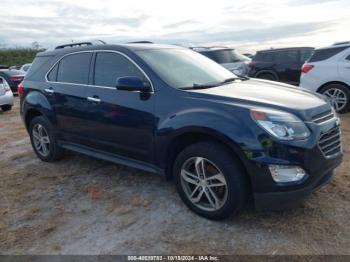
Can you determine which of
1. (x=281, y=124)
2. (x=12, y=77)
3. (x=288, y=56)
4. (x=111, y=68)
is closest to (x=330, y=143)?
(x=281, y=124)

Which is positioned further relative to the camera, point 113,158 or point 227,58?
point 227,58

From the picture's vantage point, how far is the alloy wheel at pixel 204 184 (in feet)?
11.3

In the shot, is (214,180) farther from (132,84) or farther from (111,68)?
(111,68)

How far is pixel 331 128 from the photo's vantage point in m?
3.48

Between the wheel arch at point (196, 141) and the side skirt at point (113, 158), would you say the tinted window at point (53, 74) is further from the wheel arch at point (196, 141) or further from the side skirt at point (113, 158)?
the wheel arch at point (196, 141)

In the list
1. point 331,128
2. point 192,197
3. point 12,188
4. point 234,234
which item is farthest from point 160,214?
point 12,188

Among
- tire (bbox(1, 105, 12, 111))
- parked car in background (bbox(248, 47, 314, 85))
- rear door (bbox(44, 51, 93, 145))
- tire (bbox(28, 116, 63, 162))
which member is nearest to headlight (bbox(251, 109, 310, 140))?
rear door (bbox(44, 51, 93, 145))

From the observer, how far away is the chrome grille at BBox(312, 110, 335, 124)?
3.34 metres

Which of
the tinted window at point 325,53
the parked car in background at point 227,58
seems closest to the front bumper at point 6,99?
the parked car in background at point 227,58

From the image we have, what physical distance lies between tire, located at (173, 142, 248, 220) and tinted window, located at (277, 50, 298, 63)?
9.43m

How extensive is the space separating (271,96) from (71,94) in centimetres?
261

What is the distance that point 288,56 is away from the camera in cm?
1201

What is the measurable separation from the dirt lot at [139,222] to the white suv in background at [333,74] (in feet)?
12.5

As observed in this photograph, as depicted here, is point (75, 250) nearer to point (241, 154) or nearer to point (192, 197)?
point (192, 197)
